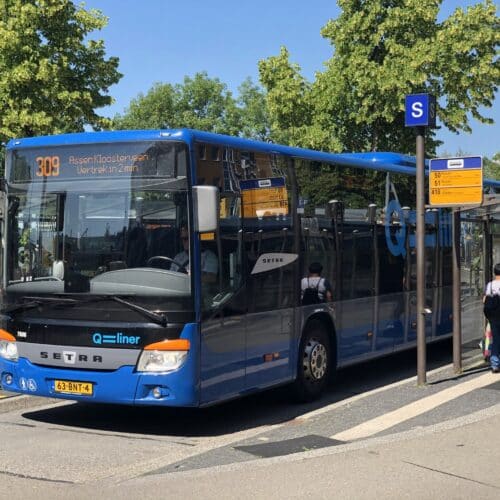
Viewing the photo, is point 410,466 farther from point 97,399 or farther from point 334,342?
point 334,342

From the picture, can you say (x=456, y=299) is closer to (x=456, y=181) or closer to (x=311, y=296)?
(x=456, y=181)

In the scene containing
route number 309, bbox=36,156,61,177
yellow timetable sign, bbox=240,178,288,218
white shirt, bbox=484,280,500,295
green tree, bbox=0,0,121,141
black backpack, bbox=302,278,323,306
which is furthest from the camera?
green tree, bbox=0,0,121,141

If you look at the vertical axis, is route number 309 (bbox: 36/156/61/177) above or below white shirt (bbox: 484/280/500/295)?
above

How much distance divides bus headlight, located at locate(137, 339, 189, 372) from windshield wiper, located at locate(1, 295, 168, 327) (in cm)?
20

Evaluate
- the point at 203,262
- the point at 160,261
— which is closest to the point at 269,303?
the point at 203,262

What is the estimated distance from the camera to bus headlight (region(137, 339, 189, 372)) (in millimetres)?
6949

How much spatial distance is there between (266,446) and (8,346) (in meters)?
2.79

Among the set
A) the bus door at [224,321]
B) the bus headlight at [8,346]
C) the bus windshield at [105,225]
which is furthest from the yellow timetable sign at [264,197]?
the bus headlight at [8,346]

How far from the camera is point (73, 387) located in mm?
7297

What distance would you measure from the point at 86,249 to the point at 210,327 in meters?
1.38

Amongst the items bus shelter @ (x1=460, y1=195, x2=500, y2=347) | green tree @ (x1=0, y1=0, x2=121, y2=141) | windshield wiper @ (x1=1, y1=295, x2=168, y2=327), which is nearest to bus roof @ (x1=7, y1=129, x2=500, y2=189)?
windshield wiper @ (x1=1, y1=295, x2=168, y2=327)

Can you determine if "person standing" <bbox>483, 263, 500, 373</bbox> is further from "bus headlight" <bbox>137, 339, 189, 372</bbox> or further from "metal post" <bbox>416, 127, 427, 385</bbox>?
"bus headlight" <bbox>137, 339, 189, 372</bbox>

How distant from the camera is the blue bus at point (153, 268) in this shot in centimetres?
703

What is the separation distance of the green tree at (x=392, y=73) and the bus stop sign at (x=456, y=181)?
10.8m
